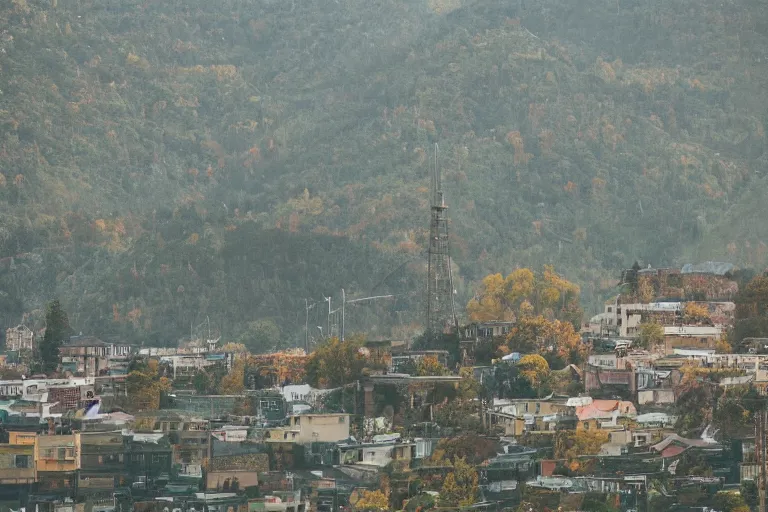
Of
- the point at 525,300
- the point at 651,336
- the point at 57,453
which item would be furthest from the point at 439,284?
the point at 57,453

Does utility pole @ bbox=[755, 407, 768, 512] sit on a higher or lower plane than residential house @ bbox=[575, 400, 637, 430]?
lower

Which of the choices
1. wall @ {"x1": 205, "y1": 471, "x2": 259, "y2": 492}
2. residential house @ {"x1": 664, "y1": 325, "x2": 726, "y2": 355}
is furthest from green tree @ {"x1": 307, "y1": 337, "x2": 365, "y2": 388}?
wall @ {"x1": 205, "y1": 471, "x2": 259, "y2": 492}

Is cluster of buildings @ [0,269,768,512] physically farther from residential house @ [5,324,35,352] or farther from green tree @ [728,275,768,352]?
residential house @ [5,324,35,352]

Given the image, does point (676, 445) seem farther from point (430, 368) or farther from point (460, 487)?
point (430, 368)

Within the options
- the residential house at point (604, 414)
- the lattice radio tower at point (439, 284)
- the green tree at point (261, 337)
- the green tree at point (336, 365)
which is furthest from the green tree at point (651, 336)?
the green tree at point (261, 337)

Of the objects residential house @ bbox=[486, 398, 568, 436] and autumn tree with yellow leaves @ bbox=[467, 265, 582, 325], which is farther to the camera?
autumn tree with yellow leaves @ bbox=[467, 265, 582, 325]

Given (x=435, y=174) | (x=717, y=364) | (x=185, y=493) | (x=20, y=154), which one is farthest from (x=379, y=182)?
(x=185, y=493)

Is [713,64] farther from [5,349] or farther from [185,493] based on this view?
[185,493]

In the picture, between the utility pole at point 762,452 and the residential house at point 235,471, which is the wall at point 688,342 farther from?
the residential house at point 235,471
